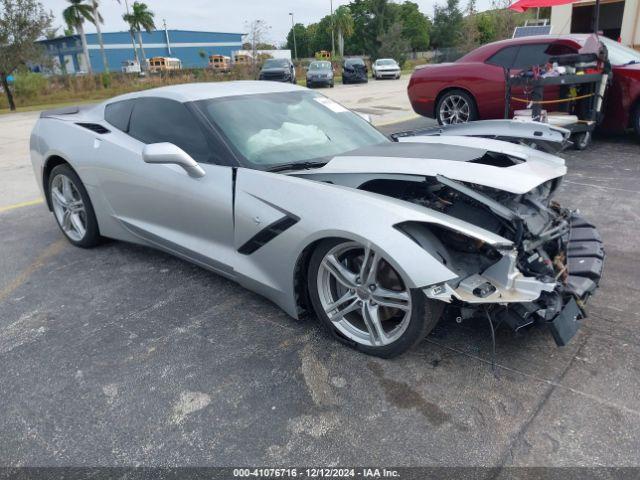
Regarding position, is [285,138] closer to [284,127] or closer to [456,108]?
[284,127]

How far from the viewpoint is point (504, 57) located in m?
8.04

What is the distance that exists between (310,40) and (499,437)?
105194 mm

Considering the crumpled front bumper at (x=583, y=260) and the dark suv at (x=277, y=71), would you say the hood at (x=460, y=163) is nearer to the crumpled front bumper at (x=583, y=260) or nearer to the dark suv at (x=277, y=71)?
the crumpled front bumper at (x=583, y=260)

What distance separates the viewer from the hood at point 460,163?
2.62 meters

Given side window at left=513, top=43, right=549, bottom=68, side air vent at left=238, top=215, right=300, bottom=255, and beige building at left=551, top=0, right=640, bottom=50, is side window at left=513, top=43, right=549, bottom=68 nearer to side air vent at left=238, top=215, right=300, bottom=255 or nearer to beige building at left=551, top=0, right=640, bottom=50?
side air vent at left=238, top=215, right=300, bottom=255

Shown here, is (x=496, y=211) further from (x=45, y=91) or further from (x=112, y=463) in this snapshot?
(x=45, y=91)

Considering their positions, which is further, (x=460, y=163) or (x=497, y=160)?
(x=497, y=160)

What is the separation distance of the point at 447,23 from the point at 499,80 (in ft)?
230

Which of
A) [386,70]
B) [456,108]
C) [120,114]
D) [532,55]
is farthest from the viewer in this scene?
[386,70]

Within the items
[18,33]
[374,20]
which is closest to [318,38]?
[374,20]

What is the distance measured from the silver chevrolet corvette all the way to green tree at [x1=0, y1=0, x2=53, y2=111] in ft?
68.8

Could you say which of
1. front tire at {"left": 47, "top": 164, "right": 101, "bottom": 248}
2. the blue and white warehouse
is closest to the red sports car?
front tire at {"left": 47, "top": 164, "right": 101, "bottom": 248}

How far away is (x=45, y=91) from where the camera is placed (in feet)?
88.4

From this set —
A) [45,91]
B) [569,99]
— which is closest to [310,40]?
[45,91]
